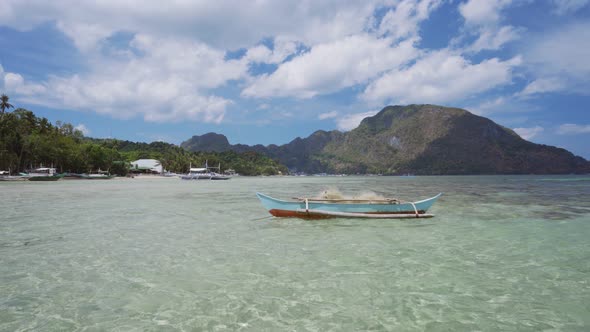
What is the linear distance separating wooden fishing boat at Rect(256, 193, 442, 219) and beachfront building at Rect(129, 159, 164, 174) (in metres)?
141

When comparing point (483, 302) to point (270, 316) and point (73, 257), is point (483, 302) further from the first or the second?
point (73, 257)

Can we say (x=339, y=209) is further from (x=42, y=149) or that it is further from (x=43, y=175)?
(x=42, y=149)

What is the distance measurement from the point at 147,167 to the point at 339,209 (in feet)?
481

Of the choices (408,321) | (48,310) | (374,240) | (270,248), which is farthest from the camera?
(374,240)

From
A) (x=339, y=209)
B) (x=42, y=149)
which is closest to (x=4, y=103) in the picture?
(x=42, y=149)

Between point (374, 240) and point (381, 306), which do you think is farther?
point (374, 240)

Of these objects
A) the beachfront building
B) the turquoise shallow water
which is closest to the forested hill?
the beachfront building

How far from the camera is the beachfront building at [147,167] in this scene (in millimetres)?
146125

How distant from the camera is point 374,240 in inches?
549

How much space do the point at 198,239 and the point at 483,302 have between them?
1079cm

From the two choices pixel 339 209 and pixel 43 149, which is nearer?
pixel 339 209

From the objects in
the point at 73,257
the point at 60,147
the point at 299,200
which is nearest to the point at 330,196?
the point at 299,200

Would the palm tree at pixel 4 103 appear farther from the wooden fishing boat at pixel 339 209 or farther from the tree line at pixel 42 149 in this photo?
the wooden fishing boat at pixel 339 209

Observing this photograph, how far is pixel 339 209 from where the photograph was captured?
19.3 metres
